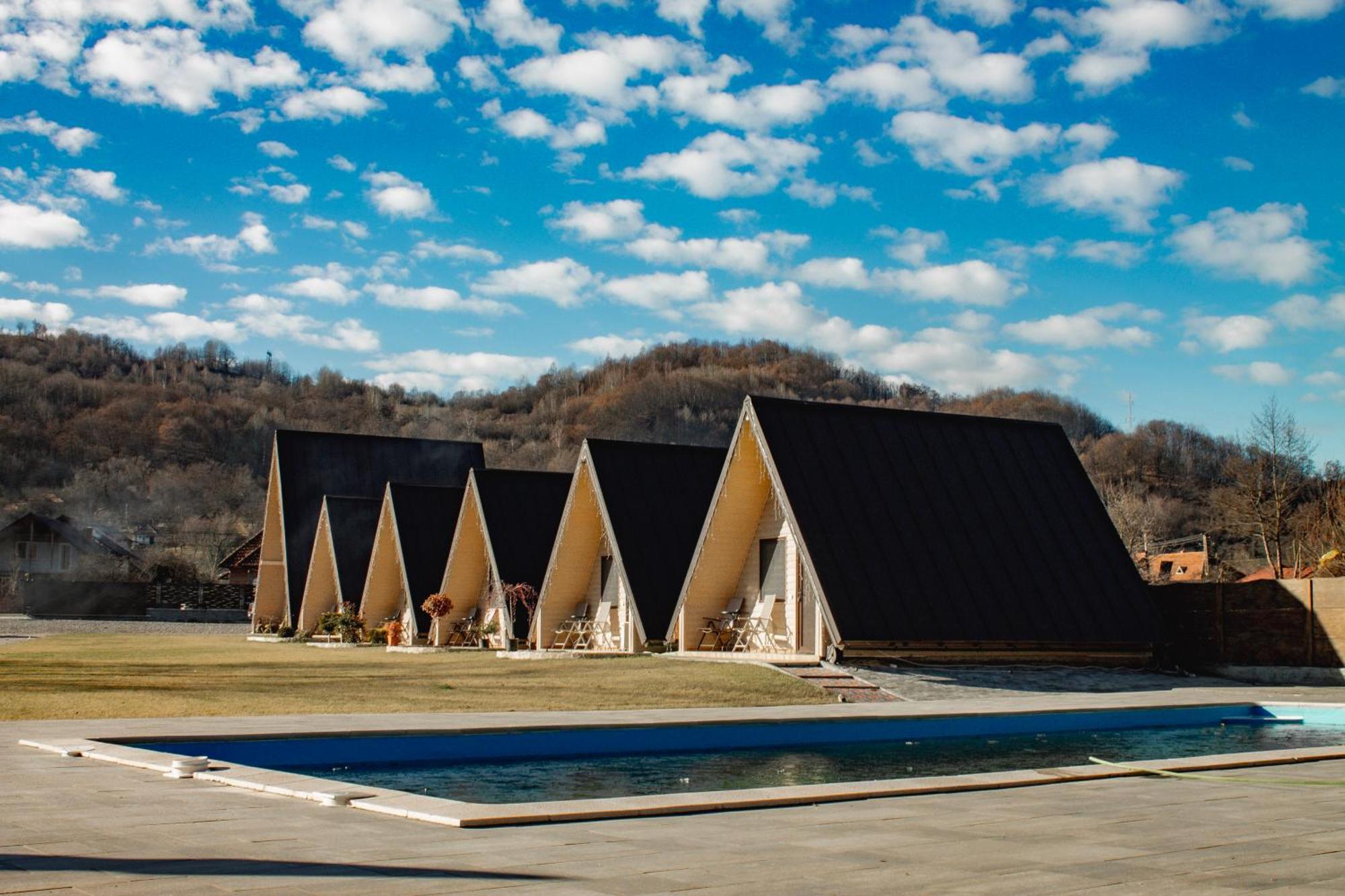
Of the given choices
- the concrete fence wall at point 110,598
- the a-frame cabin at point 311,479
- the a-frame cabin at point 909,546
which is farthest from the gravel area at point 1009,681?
the concrete fence wall at point 110,598

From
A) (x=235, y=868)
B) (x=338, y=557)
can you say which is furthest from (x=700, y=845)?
(x=338, y=557)

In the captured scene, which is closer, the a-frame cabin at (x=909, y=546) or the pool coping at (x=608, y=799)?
the pool coping at (x=608, y=799)

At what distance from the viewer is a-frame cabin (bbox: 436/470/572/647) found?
2470 cm

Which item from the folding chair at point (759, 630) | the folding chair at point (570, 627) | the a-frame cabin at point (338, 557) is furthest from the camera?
the a-frame cabin at point (338, 557)

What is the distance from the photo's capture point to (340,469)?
36.9 meters

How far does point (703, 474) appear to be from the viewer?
77.4 feet

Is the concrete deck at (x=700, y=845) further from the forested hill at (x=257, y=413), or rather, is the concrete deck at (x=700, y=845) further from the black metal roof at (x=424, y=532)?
the forested hill at (x=257, y=413)

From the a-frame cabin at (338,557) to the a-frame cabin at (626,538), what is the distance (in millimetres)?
9183

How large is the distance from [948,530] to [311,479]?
2269 centimetres

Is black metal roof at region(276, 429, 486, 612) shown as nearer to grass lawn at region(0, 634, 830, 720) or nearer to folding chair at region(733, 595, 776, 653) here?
grass lawn at region(0, 634, 830, 720)

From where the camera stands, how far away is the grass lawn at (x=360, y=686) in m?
12.5

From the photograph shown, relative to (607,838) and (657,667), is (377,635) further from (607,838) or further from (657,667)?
(607,838)

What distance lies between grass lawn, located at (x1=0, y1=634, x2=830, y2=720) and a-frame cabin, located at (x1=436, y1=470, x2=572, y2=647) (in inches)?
112

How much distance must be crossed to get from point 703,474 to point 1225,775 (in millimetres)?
15833
